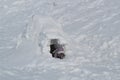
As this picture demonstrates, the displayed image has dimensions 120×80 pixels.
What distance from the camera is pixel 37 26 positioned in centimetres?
1058

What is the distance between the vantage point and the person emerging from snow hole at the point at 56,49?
9695 mm

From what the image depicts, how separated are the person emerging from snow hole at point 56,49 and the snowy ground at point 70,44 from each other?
0.16 meters

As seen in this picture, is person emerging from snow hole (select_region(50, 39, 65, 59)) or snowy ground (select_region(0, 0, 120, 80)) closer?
snowy ground (select_region(0, 0, 120, 80))

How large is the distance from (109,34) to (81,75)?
2.78 metres

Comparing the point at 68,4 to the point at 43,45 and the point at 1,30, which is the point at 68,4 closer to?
the point at 1,30

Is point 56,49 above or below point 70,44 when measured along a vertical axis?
below

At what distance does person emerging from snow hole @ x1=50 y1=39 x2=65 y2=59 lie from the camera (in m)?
9.70

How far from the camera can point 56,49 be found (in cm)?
977

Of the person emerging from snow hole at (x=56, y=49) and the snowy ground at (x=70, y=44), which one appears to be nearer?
the snowy ground at (x=70, y=44)

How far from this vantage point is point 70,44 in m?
10.2

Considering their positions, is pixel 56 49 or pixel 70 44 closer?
pixel 56 49

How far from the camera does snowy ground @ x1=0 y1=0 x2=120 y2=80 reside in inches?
341

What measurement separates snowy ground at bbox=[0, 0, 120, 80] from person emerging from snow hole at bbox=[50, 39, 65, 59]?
161mm

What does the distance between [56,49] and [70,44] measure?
0.63 m
